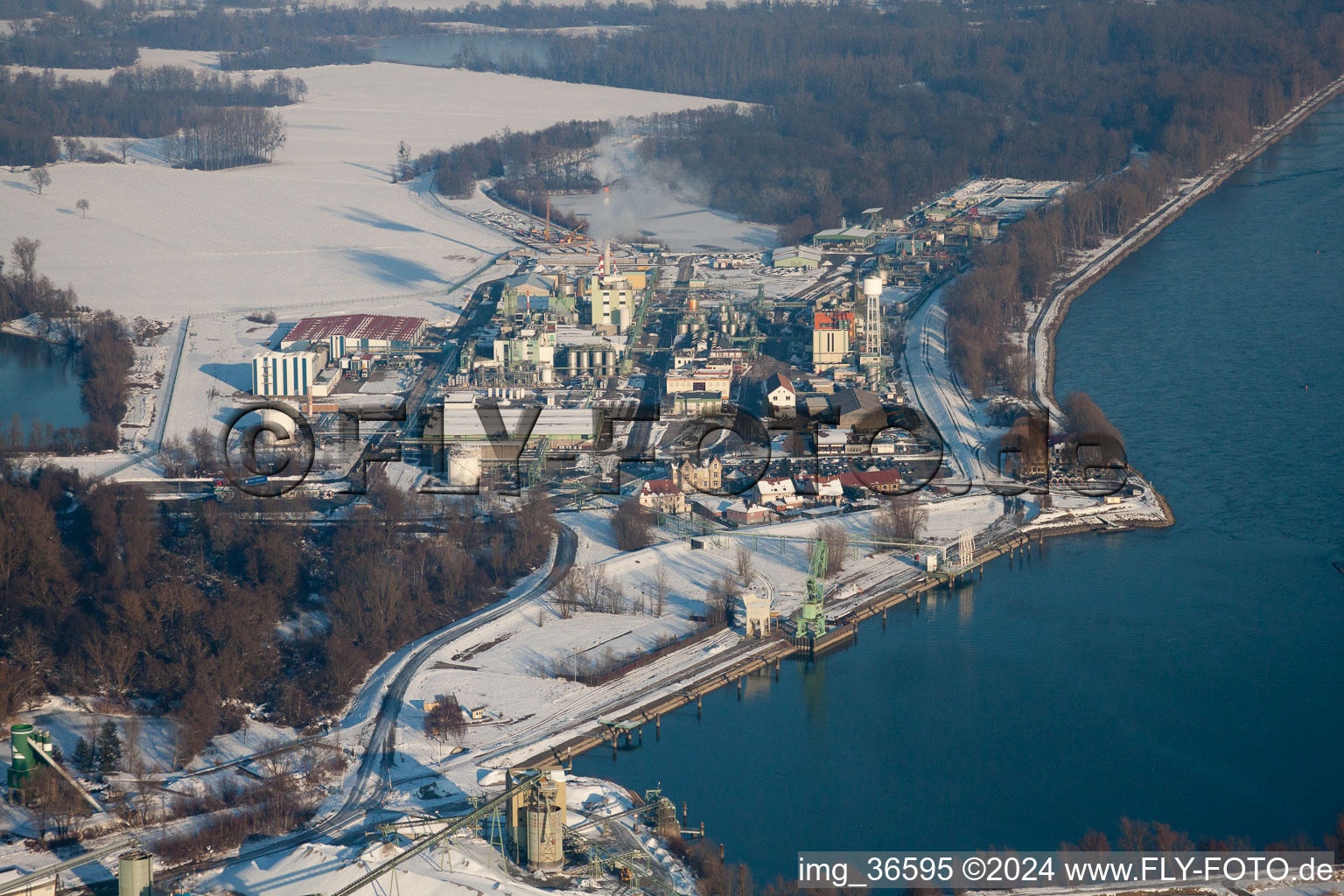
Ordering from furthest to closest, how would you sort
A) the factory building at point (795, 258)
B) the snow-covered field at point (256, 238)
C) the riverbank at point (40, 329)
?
the factory building at point (795, 258), the snow-covered field at point (256, 238), the riverbank at point (40, 329)

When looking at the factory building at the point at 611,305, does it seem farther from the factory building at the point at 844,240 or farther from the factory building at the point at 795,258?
the factory building at the point at 844,240

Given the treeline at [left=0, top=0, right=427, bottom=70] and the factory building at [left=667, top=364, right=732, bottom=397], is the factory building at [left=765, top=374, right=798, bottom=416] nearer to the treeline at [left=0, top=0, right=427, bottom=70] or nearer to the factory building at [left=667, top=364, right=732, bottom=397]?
the factory building at [left=667, top=364, right=732, bottom=397]

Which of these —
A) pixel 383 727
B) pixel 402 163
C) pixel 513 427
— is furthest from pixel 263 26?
pixel 383 727

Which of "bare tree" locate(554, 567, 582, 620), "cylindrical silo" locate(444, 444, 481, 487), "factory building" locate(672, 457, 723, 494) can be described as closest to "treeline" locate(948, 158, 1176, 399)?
"factory building" locate(672, 457, 723, 494)

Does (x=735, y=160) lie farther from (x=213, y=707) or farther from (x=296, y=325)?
(x=213, y=707)

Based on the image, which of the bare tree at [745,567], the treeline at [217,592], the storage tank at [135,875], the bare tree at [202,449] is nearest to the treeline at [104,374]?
the bare tree at [202,449]

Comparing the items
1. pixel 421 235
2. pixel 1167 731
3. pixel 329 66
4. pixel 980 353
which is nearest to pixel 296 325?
pixel 421 235

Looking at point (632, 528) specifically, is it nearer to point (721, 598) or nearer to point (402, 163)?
point (721, 598)
